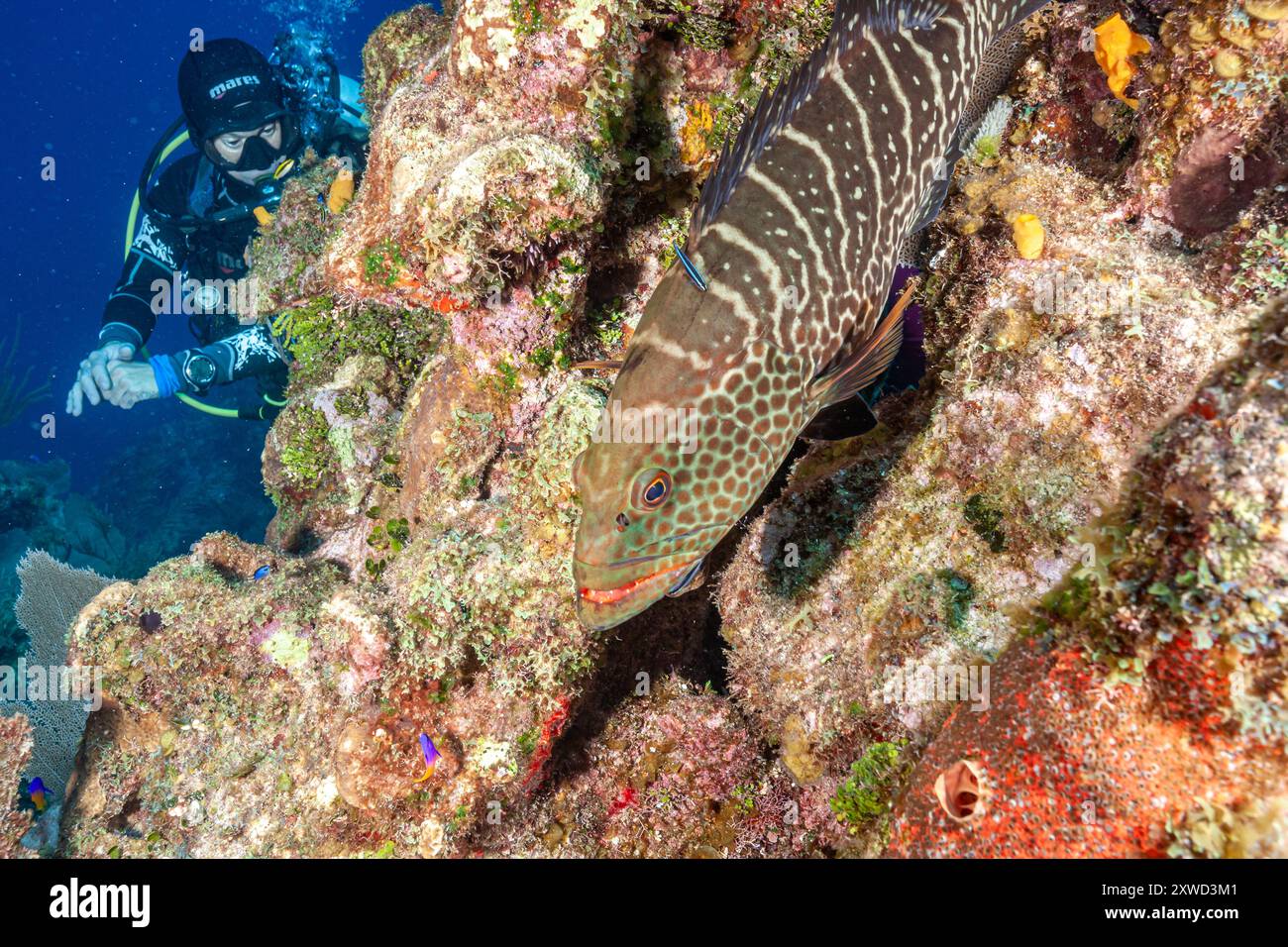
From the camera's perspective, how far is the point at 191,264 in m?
11.9

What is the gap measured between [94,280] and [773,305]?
369 ft

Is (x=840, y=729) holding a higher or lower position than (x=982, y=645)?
lower

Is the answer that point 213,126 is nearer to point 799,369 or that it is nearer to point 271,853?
point 271,853

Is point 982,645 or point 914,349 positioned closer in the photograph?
point 982,645

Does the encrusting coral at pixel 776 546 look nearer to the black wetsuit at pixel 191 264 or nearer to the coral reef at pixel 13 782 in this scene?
the coral reef at pixel 13 782

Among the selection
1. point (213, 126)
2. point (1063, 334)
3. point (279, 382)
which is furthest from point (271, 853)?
point (213, 126)

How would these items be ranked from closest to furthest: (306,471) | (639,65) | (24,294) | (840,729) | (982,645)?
(982,645), (840,729), (639,65), (306,471), (24,294)

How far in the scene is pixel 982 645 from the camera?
2732 millimetres

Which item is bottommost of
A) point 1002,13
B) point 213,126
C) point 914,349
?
point 914,349

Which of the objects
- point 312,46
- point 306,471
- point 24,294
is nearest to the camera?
point 306,471

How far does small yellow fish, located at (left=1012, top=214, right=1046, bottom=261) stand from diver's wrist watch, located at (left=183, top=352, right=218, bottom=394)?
10.9m

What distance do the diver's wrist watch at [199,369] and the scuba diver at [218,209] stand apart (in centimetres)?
2

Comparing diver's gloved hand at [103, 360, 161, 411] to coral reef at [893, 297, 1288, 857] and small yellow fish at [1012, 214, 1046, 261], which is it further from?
coral reef at [893, 297, 1288, 857]

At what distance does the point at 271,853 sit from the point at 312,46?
12.8 m
